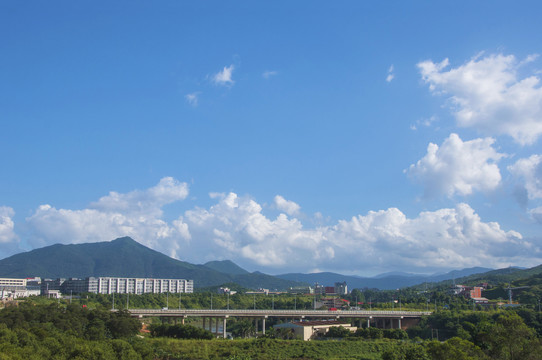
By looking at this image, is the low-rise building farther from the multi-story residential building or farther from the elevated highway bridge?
the multi-story residential building

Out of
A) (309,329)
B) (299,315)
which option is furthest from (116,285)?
(309,329)

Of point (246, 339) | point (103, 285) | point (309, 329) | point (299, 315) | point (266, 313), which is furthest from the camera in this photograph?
point (103, 285)

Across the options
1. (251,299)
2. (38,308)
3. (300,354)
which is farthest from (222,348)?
(251,299)

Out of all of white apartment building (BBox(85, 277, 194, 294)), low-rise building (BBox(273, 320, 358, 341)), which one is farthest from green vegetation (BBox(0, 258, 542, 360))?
white apartment building (BBox(85, 277, 194, 294))

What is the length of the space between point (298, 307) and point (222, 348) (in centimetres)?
6713

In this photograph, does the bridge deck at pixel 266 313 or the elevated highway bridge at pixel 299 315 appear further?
the elevated highway bridge at pixel 299 315

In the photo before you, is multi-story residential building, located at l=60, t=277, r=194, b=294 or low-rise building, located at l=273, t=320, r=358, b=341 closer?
low-rise building, located at l=273, t=320, r=358, b=341

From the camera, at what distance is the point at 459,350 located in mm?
33688

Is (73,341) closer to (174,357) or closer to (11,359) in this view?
(11,359)

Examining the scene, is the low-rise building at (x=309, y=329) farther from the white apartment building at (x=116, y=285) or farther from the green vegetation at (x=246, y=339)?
the white apartment building at (x=116, y=285)

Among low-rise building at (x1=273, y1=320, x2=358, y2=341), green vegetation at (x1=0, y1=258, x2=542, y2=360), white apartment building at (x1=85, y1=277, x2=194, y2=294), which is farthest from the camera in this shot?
white apartment building at (x1=85, y1=277, x2=194, y2=294)

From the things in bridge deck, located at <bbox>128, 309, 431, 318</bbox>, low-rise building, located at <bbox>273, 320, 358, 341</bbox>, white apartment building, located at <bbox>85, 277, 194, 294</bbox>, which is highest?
white apartment building, located at <bbox>85, 277, 194, 294</bbox>

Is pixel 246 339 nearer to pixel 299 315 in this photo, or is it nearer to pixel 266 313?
pixel 266 313

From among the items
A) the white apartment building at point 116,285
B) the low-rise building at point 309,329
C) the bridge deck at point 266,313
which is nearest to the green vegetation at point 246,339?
the low-rise building at point 309,329
